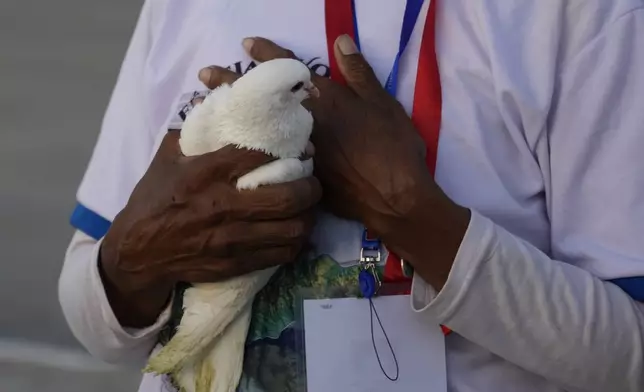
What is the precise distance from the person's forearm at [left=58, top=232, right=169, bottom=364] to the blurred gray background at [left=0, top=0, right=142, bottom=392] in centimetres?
187

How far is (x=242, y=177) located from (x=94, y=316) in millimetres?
350

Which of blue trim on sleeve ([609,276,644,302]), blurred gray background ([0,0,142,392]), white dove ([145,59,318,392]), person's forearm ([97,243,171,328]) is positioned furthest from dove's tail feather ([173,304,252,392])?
blurred gray background ([0,0,142,392])

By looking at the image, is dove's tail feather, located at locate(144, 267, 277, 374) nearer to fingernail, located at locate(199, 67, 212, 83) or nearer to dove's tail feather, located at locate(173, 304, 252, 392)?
dove's tail feather, located at locate(173, 304, 252, 392)

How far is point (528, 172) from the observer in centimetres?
121

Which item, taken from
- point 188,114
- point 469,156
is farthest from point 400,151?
point 188,114

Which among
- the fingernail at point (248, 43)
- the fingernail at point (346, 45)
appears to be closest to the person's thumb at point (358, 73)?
the fingernail at point (346, 45)

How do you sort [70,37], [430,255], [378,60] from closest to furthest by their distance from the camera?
[430,255] → [378,60] → [70,37]

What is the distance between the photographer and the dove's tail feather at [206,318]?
1170 mm

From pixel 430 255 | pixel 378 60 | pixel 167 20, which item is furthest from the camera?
pixel 167 20

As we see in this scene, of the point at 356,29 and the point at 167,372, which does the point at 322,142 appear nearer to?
the point at 356,29

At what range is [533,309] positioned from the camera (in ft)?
3.76

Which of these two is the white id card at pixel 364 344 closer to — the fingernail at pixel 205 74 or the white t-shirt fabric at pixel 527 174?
the white t-shirt fabric at pixel 527 174

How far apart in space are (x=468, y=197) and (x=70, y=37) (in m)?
2.45

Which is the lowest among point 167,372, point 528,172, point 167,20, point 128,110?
point 167,372
